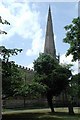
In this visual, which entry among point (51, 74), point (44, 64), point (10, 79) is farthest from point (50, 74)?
point (10, 79)

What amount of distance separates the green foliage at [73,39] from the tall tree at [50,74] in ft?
19.8

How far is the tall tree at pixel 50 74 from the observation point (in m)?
23.4

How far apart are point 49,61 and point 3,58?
7891mm

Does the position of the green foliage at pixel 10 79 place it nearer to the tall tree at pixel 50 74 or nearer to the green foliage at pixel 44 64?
the tall tree at pixel 50 74

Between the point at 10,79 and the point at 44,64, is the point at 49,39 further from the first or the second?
the point at 10,79

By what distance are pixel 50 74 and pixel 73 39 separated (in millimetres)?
6446

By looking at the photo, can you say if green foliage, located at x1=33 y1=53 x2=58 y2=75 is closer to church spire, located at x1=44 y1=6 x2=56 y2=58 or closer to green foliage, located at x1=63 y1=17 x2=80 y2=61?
green foliage, located at x1=63 y1=17 x2=80 y2=61

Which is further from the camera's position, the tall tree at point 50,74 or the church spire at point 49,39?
A: the church spire at point 49,39

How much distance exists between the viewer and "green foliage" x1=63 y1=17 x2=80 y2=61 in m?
16.8

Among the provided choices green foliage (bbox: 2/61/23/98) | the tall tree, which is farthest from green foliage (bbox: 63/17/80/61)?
the tall tree

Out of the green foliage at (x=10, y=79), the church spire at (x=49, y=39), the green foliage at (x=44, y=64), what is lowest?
the green foliage at (x=10, y=79)

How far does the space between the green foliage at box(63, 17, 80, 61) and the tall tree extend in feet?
19.8

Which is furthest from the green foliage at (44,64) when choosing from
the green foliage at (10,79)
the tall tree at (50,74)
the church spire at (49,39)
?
the church spire at (49,39)

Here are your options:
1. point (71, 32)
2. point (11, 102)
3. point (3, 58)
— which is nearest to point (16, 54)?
point (3, 58)
